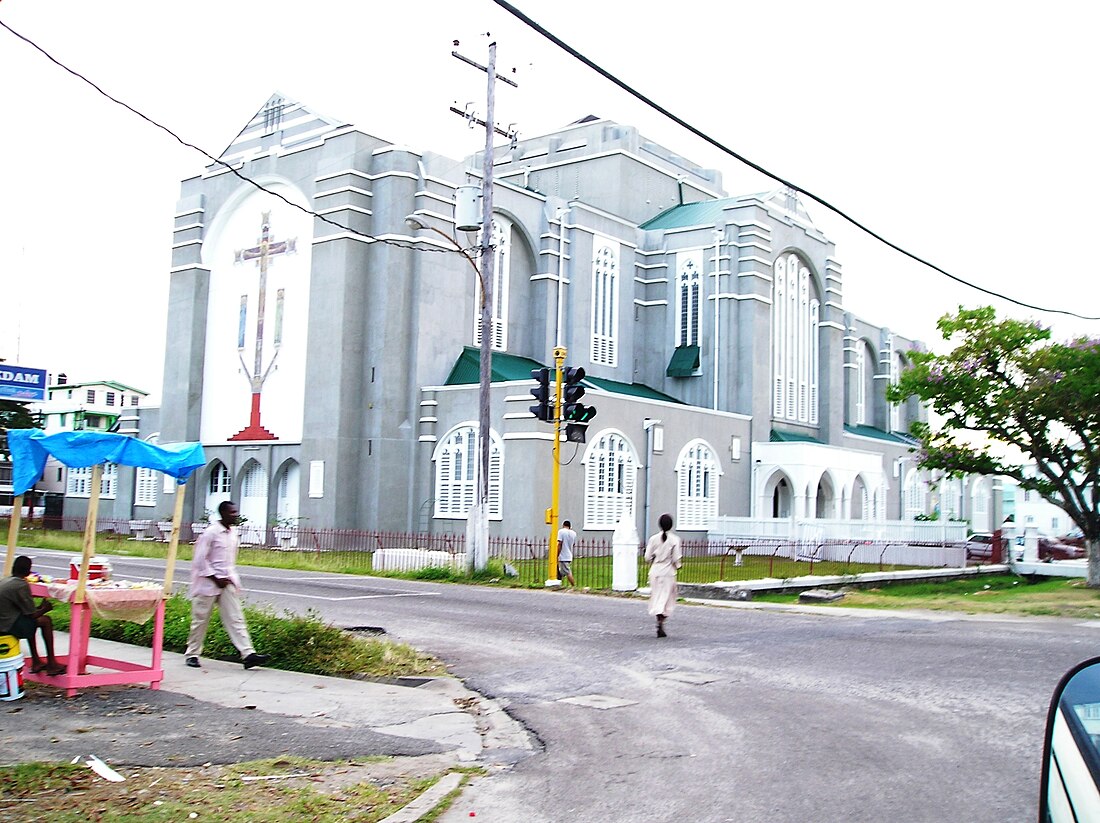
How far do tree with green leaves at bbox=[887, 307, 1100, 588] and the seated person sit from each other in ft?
71.9

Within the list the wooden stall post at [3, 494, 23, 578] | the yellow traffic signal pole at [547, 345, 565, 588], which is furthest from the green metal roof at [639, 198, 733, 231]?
the wooden stall post at [3, 494, 23, 578]

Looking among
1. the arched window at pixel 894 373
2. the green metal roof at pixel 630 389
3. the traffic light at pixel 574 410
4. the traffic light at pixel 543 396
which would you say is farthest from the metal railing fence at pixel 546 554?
the arched window at pixel 894 373

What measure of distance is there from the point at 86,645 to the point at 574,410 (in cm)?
1385

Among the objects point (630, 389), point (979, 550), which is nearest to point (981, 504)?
point (979, 550)

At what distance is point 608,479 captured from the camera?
36406 mm

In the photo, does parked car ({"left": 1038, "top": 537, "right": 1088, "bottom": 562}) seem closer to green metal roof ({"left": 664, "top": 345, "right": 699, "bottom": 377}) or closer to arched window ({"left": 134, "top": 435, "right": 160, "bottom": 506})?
green metal roof ({"left": 664, "top": 345, "right": 699, "bottom": 377})

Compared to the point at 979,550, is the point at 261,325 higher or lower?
higher

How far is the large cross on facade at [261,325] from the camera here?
4097 centimetres

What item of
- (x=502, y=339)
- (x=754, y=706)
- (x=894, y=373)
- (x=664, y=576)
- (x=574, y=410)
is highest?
(x=894, y=373)

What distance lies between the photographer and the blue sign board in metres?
11.7

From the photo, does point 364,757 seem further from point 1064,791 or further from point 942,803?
point 1064,791

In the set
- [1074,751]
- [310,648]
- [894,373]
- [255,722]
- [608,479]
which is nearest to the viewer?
[1074,751]

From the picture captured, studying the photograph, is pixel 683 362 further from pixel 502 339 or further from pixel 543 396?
pixel 543 396

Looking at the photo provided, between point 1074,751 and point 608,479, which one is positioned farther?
point 608,479
